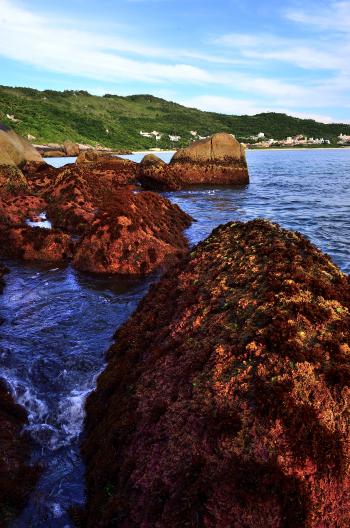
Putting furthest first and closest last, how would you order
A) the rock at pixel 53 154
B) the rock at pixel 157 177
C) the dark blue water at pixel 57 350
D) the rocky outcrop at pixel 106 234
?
the rock at pixel 53 154
the rock at pixel 157 177
the rocky outcrop at pixel 106 234
the dark blue water at pixel 57 350

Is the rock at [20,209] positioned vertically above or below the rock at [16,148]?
below

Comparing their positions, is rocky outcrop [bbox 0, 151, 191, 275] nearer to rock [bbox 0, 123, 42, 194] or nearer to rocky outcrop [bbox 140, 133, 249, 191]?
rock [bbox 0, 123, 42, 194]

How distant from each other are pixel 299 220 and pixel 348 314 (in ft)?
72.5

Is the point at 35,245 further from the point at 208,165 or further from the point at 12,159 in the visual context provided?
the point at 208,165

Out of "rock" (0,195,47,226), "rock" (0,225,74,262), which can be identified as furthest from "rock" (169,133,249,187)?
"rock" (0,225,74,262)

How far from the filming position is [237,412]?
4180 mm

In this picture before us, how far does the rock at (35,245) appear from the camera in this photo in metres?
16.3

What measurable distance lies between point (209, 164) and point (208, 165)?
0.59 feet

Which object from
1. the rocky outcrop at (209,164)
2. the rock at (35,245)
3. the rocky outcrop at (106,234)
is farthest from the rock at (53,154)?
the rock at (35,245)

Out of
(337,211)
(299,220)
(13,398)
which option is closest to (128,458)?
(13,398)

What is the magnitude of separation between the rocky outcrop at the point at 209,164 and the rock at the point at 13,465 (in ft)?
127

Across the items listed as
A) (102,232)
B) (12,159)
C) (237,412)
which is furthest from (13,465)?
(12,159)

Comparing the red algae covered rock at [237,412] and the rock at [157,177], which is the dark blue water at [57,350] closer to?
the red algae covered rock at [237,412]

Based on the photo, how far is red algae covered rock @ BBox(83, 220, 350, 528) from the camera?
11.8 ft
